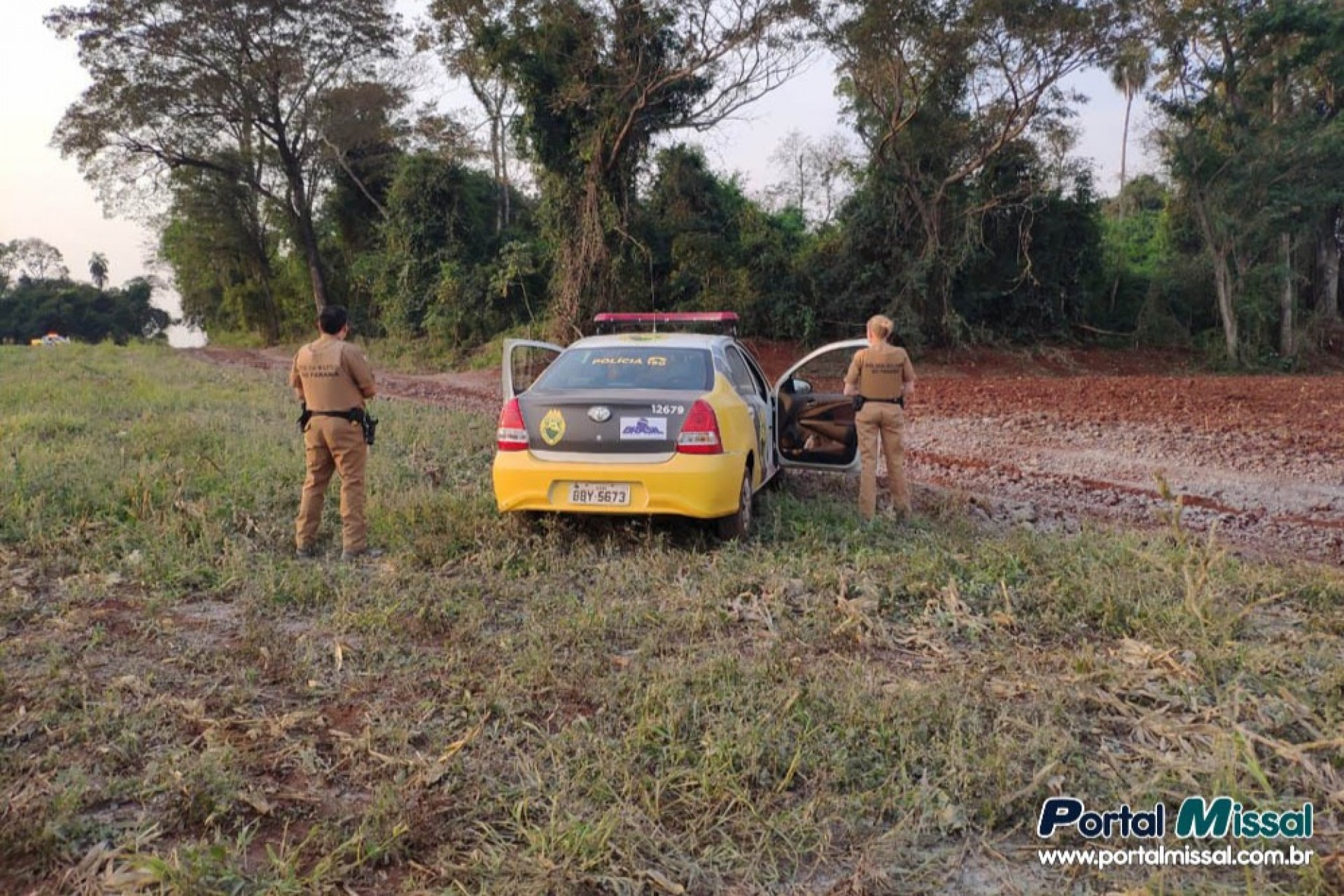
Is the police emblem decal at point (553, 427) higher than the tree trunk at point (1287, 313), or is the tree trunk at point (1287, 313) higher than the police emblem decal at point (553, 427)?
the tree trunk at point (1287, 313)

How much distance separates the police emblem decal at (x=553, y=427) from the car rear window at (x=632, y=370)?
300 mm

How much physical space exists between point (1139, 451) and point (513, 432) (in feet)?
24.6

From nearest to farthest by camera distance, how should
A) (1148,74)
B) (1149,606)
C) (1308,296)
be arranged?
(1149,606)
(1148,74)
(1308,296)

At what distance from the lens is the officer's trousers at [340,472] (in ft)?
18.3

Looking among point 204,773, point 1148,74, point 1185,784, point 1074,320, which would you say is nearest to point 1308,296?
point 1074,320

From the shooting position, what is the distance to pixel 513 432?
5598 millimetres

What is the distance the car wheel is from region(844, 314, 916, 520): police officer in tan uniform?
1.17 meters

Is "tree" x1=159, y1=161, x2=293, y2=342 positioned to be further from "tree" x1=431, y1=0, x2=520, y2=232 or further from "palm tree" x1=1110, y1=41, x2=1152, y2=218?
"palm tree" x1=1110, y1=41, x2=1152, y2=218

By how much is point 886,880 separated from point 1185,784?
46.3 inches

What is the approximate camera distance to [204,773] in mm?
2904

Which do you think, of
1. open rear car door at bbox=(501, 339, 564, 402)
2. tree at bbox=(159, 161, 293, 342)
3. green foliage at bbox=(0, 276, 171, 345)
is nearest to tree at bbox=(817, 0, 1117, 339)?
open rear car door at bbox=(501, 339, 564, 402)

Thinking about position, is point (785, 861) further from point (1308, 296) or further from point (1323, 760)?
point (1308, 296)

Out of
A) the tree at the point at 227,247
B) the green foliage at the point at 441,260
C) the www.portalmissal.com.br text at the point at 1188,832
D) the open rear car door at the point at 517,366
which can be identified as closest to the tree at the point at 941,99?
the green foliage at the point at 441,260

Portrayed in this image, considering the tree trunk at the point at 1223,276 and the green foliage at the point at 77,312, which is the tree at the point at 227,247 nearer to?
the green foliage at the point at 77,312
